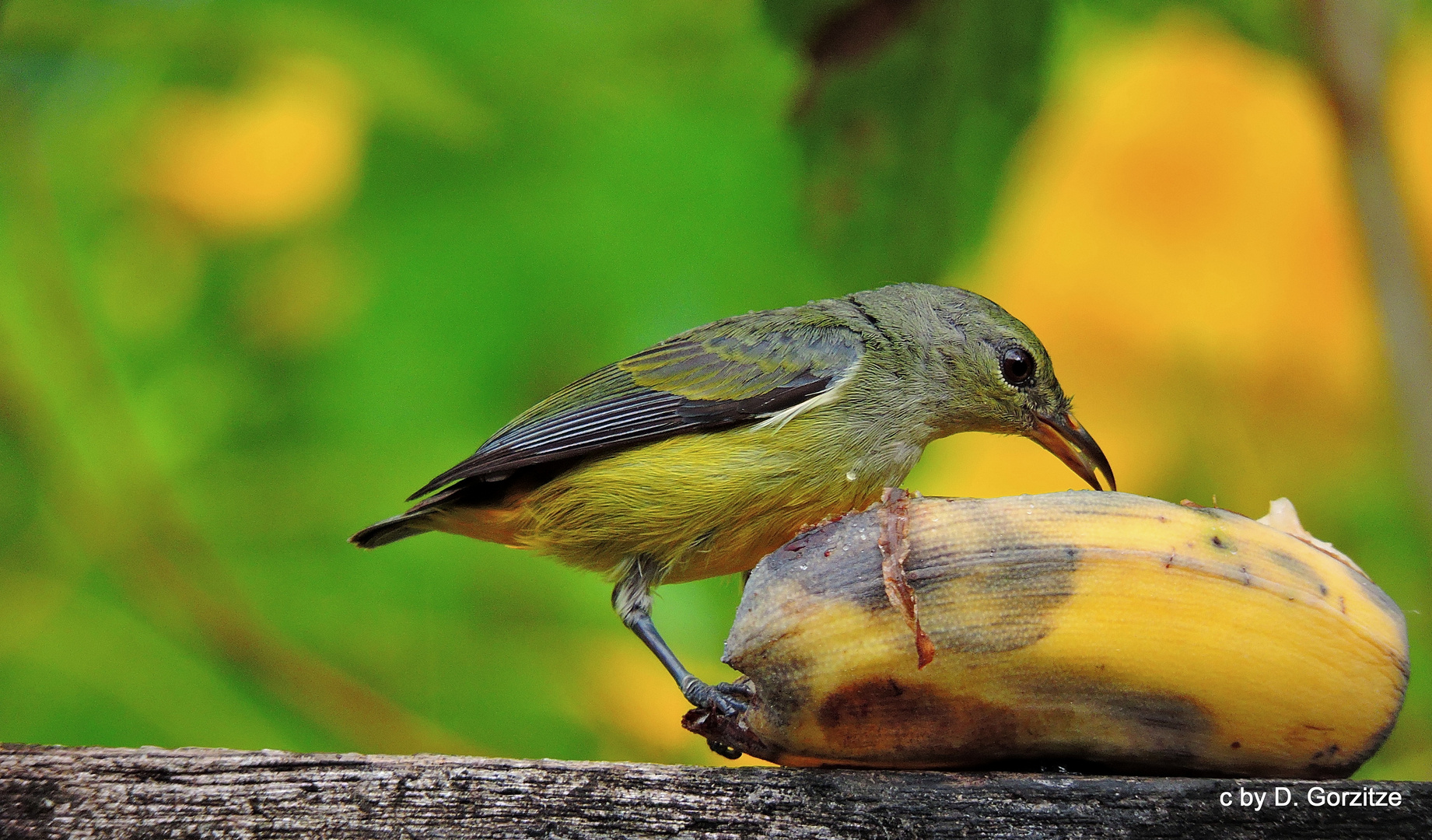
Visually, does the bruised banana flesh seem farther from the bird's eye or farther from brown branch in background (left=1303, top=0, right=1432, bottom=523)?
the bird's eye

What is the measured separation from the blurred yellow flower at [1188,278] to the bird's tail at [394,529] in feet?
5.46

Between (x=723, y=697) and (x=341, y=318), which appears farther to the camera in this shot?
(x=341, y=318)

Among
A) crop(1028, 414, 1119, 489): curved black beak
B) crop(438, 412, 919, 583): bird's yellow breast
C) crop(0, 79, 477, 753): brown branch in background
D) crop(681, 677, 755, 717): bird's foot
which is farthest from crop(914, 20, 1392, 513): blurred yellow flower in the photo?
crop(0, 79, 477, 753): brown branch in background

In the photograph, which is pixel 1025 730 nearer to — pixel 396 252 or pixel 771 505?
pixel 771 505

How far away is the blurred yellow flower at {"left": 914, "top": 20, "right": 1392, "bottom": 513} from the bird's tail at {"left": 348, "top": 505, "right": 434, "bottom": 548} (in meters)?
1.67

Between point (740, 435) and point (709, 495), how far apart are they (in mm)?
223

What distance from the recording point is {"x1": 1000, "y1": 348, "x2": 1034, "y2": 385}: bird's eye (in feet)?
10.9

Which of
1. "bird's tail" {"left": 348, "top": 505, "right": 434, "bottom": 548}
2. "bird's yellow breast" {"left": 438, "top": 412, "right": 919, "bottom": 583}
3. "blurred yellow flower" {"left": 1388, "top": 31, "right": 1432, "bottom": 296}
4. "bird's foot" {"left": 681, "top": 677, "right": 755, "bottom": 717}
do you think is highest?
"blurred yellow flower" {"left": 1388, "top": 31, "right": 1432, "bottom": 296}

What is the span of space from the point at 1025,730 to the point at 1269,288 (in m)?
2.95

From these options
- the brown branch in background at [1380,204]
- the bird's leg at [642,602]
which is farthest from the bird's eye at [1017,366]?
the bird's leg at [642,602]

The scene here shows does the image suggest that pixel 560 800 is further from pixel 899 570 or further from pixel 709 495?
pixel 709 495

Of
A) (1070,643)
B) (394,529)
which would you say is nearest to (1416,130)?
(1070,643)

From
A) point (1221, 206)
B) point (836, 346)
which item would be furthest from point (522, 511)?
point (1221, 206)

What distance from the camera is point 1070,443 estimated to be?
341 centimetres
